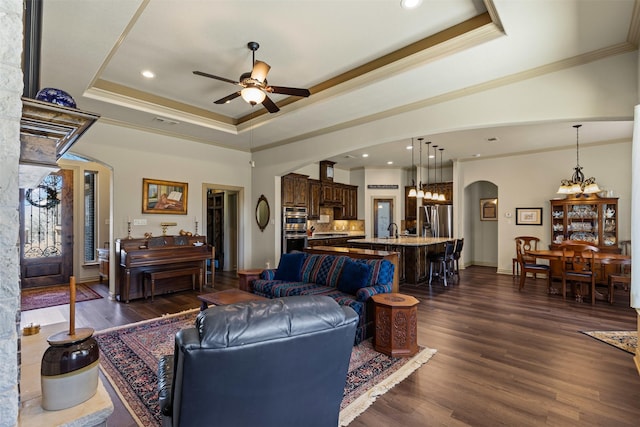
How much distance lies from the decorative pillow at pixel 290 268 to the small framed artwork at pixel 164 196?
107 inches

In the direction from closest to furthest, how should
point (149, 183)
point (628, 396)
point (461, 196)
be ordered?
point (628, 396) < point (149, 183) < point (461, 196)

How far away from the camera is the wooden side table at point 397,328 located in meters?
3.04

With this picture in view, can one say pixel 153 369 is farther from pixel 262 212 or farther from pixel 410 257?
pixel 410 257

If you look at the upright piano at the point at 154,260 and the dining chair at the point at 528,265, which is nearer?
the upright piano at the point at 154,260

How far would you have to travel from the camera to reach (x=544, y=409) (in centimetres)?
222

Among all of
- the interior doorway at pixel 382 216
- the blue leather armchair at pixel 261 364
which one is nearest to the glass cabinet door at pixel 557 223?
the interior doorway at pixel 382 216

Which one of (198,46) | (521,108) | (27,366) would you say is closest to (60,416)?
(27,366)

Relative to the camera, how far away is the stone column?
0.81 meters

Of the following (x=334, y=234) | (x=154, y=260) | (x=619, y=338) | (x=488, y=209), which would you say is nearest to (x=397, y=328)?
(x=619, y=338)

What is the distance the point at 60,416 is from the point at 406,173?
975 centimetres

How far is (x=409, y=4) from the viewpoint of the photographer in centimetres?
266

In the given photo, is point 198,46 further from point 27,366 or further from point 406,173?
point 406,173

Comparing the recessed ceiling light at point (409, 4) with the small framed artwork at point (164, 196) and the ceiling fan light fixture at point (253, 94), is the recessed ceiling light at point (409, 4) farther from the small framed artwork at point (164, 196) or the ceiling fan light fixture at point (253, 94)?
the small framed artwork at point (164, 196)

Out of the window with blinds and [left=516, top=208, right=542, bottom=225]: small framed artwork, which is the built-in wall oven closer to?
the window with blinds
